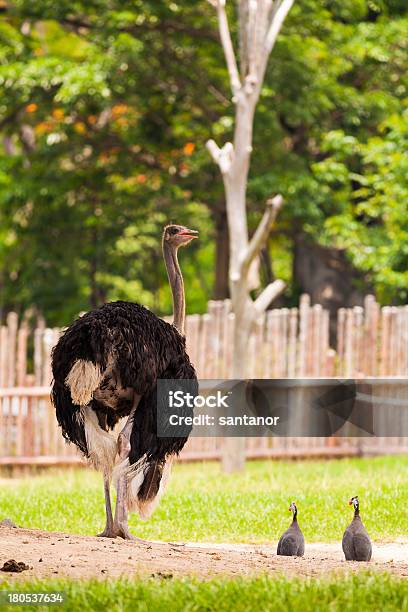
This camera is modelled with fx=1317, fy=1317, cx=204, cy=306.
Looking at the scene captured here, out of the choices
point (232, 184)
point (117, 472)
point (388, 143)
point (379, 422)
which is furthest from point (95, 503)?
point (388, 143)

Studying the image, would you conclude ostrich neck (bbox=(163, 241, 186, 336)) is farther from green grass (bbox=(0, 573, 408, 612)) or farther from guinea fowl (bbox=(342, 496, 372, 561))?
green grass (bbox=(0, 573, 408, 612))

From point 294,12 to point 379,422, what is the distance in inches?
300

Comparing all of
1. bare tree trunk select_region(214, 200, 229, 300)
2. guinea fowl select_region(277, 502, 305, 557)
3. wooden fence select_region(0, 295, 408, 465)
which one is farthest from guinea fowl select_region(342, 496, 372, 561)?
bare tree trunk select_region(214, 200, 229, 300)

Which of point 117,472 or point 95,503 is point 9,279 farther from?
point 117,472

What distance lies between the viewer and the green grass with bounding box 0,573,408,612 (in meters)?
5.94

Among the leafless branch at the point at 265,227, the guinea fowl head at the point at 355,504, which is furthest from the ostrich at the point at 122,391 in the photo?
the leafless branch at the point at 265,227

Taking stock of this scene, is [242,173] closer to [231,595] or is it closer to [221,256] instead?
[221,256]

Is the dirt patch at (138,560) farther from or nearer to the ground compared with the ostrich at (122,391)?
nearer to the ground

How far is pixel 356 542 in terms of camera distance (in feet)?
25.5

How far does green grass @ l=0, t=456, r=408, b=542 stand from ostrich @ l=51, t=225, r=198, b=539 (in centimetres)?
166

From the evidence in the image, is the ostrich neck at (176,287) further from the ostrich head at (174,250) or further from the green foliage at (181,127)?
the green foliage at (181,127)

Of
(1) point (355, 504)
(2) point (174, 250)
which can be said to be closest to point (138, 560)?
(1) point (355, 504)

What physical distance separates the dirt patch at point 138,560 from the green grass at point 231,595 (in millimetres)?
409

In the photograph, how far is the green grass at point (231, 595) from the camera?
19.5ft
